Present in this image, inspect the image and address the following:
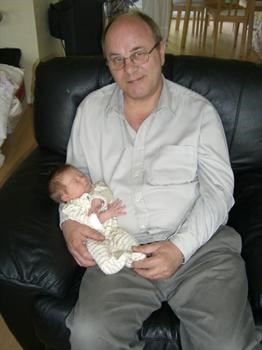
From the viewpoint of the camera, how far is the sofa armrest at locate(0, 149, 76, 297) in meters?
1.12

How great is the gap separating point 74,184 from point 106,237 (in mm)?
213

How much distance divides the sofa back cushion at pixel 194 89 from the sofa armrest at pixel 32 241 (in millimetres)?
287

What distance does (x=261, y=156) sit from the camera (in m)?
1.46

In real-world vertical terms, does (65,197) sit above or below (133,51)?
below

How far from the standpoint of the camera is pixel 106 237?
1.22 m

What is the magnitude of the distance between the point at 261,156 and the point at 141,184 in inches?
19.9

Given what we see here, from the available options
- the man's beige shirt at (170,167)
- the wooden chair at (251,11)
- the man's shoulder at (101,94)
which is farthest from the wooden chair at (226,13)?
the man's beige shirt at (170,167)

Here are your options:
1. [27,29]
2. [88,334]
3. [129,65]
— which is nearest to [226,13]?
[27,29]

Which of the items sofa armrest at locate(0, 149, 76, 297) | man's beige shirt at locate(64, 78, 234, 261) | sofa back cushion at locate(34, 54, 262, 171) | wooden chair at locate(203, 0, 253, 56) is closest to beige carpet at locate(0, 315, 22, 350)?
sofa armrest at locate(0, 149, 76, 297)

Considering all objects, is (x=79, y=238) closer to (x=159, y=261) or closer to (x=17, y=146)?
(x=159, y=261)

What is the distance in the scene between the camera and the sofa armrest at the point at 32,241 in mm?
1118

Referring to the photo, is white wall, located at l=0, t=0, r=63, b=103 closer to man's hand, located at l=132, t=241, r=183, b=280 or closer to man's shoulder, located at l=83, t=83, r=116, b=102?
man's shoulder, located at l=83, t=83, r=116, b=102

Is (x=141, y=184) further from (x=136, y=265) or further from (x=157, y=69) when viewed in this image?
(x=157, y=69)

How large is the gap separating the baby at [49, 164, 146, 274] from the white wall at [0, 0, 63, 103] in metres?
2.31
